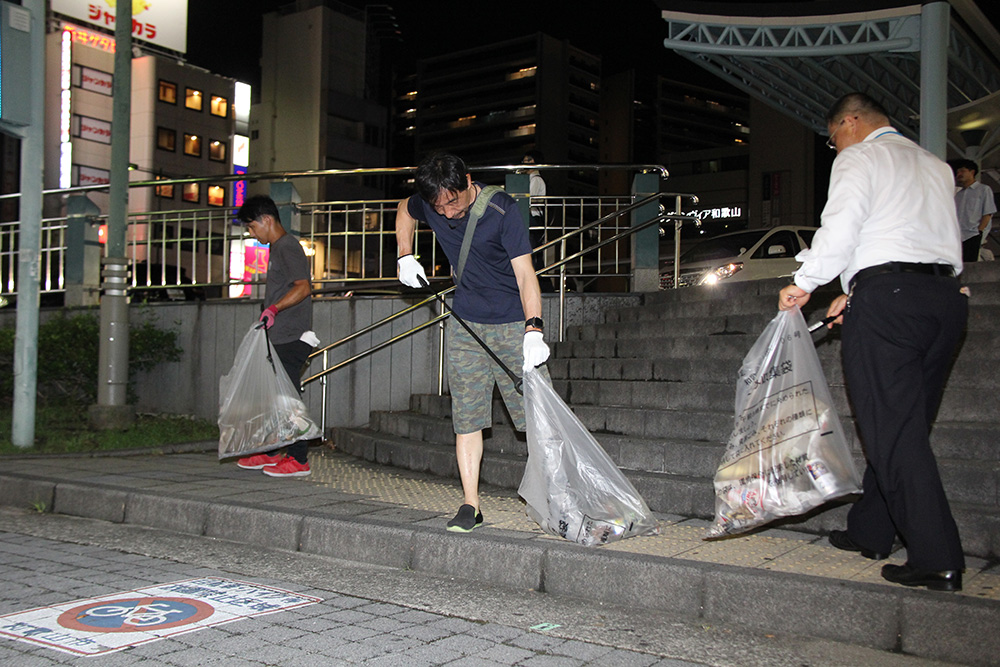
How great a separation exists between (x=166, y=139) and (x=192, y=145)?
2.04 metres

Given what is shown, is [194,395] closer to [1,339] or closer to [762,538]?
[1,339]

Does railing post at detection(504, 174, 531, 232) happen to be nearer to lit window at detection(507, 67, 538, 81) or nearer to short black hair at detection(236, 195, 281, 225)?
short black hair at detection(236, 195, 281, 225)

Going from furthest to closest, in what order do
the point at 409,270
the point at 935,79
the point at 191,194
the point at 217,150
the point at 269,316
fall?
the point at 217,150 → the point at 191,194 → the point at 935,79 → the point at 269,316 → the point at 409,270

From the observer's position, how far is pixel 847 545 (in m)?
3.86

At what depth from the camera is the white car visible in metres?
11.3

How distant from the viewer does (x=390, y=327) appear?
833 centimetres

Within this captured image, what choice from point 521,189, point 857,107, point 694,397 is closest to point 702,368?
point 694,397

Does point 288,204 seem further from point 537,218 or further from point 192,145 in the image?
point 192,145

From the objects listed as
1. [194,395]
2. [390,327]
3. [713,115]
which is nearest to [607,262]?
[390,327]

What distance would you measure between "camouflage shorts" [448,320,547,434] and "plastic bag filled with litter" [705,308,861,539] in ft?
3.85

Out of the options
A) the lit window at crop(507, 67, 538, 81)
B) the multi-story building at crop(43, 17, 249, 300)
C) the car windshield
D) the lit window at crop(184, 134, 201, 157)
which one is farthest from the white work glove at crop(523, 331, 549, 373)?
the lit window at crop(507, 67, 538, 81)

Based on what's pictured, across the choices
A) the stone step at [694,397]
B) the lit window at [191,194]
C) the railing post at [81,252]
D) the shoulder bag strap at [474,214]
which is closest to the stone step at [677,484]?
the stone step at [694,397]

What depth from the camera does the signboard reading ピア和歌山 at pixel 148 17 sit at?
43906mm

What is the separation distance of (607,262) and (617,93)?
12100 cm
